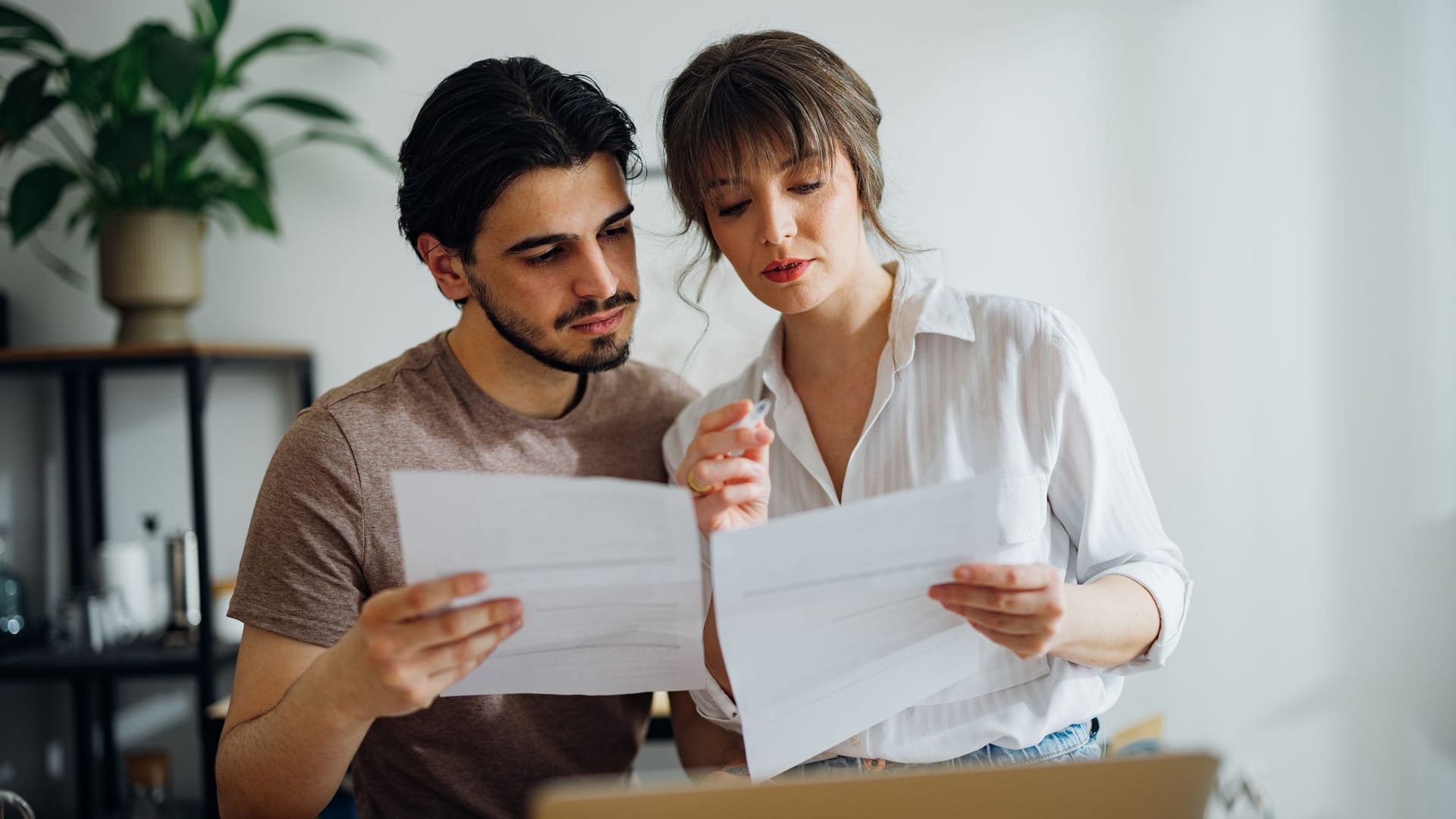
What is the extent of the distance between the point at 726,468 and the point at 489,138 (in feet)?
1.80

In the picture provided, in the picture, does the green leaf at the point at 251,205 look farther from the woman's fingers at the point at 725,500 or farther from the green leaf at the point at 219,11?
the woman's fingers at the point at 725,500

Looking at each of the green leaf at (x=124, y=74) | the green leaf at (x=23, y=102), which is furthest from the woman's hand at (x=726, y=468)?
the green leaf at (x=23, y=102)

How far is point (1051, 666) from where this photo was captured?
4.05 feet

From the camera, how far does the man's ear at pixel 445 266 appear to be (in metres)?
1.44

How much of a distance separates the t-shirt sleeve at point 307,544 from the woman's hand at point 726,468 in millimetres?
457

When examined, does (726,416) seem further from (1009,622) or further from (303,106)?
(303,106)

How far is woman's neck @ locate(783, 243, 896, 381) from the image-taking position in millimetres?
1391

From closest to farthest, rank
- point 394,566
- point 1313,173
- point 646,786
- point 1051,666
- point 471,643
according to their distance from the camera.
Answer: point 646,786, point 471,643, point 1051,666, point 394,566, point 1313,173

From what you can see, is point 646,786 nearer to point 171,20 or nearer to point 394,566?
point 394,566

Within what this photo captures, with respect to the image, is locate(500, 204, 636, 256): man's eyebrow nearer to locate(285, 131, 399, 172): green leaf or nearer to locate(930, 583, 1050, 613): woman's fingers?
locate(930, 583, 1050, 613): woman's fingers

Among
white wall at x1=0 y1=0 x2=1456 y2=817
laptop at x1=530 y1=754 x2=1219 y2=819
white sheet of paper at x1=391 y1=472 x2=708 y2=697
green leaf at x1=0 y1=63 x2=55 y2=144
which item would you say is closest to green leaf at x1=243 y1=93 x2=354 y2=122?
green leaf at x1=0 y1=63 x2=55 y2=144

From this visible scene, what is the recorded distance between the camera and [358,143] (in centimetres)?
248

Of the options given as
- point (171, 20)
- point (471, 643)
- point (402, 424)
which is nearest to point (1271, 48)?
point (402, 424)

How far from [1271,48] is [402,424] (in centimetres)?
195
